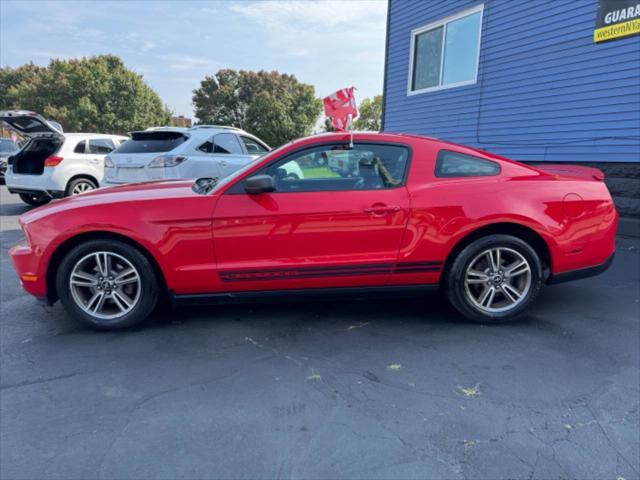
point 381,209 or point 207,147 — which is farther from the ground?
point 207,147

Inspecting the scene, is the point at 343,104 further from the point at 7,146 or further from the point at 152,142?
the point at 7,146

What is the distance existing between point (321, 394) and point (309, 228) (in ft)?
4.03

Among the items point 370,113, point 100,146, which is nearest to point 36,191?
point 100,146

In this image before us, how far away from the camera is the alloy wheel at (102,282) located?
3.20 m

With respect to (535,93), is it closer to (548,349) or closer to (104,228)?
(548,349)

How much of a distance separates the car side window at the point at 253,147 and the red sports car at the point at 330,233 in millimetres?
4844

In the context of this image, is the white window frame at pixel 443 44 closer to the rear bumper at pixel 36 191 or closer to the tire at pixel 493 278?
the tire at pixel 493 278

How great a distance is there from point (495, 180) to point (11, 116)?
8.19 m

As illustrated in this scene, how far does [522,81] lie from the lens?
7.86m

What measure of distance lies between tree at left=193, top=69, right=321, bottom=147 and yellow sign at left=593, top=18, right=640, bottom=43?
42.0 m

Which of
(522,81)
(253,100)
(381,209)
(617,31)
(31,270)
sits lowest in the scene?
(31,270)

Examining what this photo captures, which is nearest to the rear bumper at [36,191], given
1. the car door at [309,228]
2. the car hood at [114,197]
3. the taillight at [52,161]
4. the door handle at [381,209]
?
the taillight at [52,161]

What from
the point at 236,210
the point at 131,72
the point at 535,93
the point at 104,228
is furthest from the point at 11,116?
the point at 131,72

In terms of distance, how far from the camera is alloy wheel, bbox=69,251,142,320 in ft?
10.5
